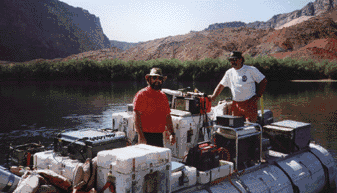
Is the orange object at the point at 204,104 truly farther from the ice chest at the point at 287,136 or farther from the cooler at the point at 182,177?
the cooler at the point at 182,177

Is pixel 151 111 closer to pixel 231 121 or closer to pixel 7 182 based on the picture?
pixel 231 121

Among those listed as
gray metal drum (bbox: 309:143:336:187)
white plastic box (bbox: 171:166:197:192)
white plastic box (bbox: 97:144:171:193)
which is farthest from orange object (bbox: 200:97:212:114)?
gray metal drum (bbox: 309:143:336:187)

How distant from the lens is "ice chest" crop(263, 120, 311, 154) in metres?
6.04

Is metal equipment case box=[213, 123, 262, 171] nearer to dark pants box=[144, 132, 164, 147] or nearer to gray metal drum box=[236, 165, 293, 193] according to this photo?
gray metal drum box=[236, 165, 293, 193]

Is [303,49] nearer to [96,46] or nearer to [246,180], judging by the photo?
[246,180]

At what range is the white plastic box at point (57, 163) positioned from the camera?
3850mm

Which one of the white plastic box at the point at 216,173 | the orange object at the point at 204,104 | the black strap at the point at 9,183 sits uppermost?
the orange object at the point at 204,104

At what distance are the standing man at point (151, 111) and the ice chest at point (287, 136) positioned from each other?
9.86 feet

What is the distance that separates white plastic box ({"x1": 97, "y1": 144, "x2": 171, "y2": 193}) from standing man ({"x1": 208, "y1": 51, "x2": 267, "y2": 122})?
2.71 meters

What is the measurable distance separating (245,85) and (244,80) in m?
0.10

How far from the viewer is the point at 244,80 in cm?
552

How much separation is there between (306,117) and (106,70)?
1935 inches

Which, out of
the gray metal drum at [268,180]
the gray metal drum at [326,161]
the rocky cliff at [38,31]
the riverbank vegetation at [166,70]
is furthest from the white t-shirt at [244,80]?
the rocky cliff at [38,31]

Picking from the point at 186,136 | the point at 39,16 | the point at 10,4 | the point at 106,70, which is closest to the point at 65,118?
the point at 186,136
